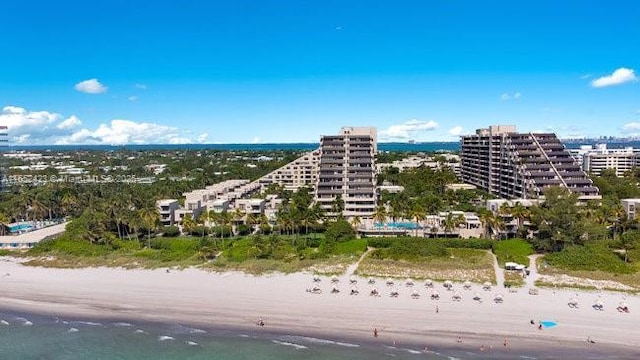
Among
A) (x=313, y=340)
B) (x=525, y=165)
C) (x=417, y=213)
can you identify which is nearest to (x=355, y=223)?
(x=417, y=213)

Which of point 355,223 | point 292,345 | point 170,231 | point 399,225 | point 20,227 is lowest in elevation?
point 292,345

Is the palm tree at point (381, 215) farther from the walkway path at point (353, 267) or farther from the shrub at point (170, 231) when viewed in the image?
the shrub at point (170, 231)

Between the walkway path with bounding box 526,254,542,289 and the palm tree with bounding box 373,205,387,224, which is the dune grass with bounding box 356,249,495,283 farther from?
the palm tree with bounding box 373,205,387,224

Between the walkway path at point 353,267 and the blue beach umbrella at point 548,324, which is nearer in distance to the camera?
the blue beach umbrella at point 548,324

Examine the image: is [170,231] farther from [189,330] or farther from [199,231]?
[189,330]

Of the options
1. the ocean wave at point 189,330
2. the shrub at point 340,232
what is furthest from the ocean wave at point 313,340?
the shrub at point 340,232

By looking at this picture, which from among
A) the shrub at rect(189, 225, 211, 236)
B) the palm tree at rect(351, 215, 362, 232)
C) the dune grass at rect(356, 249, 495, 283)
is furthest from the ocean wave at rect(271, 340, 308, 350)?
the shrub at rect(189, 225, 211, 236)
